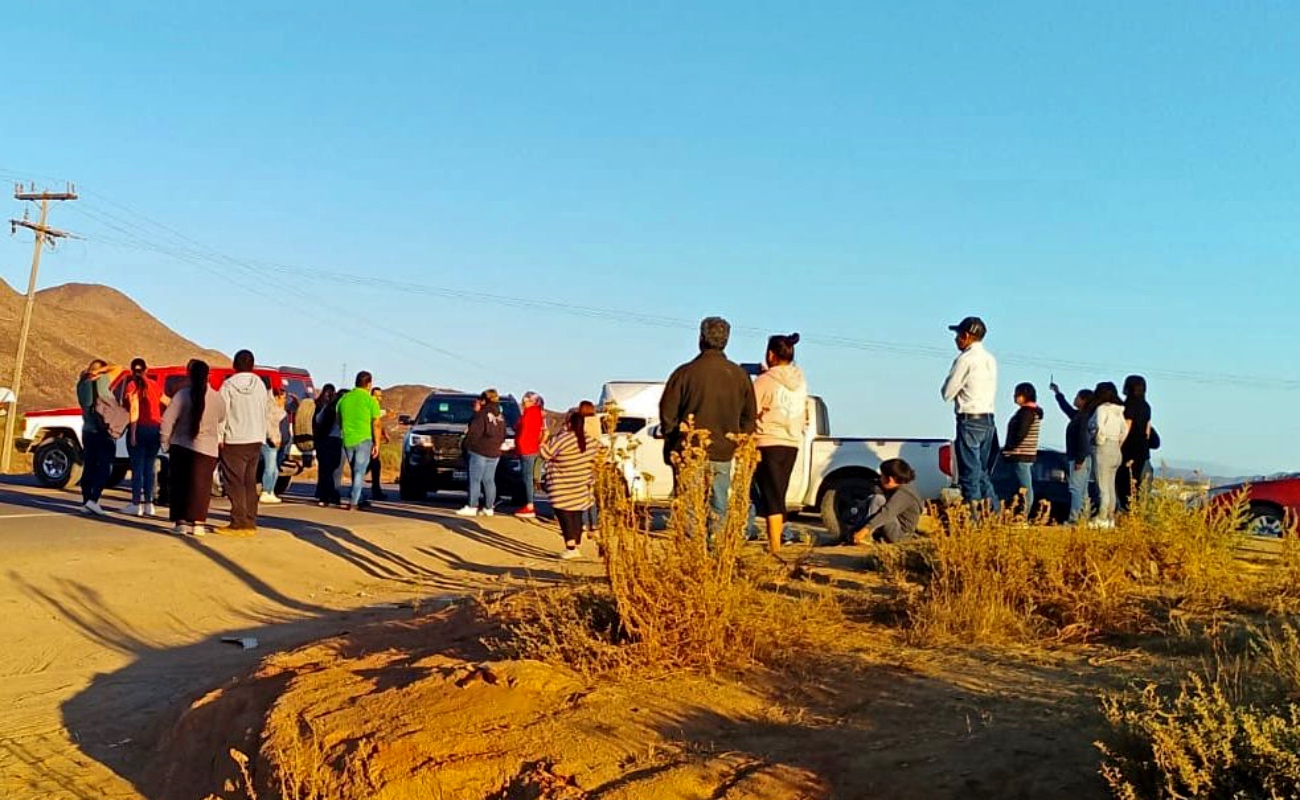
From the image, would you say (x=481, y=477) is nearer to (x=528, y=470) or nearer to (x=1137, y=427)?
(x=528, y=470)

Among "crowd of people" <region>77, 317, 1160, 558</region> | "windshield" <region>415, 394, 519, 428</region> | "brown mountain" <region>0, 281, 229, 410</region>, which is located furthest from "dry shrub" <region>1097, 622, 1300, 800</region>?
"brown mountain" <region>0, 281, 229, 410</region>

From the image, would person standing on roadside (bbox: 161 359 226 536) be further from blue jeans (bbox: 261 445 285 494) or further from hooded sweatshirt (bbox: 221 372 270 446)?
blue jeans (bbox: 261 445 285 494)

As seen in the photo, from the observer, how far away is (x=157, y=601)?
9.80 metres

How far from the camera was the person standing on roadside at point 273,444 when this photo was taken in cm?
1716

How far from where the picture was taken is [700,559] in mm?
5344

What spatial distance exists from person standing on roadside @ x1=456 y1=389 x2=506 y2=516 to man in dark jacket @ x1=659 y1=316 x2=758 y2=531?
713 cm

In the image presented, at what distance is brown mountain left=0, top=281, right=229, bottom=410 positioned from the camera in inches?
2554

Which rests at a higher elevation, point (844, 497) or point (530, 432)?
point (530, 432)

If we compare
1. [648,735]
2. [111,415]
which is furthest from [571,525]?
[648,735]

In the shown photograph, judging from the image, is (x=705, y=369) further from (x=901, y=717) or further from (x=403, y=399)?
(x=403, y=399)

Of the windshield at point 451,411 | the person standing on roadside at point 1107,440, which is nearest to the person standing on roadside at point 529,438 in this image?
the windshield at point 451,411

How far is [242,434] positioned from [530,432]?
4.63 m

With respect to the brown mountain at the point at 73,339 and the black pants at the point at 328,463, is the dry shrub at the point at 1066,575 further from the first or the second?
the brown mountain at the point at 73,339

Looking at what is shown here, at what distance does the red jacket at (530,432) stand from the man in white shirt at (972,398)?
23.5ft
